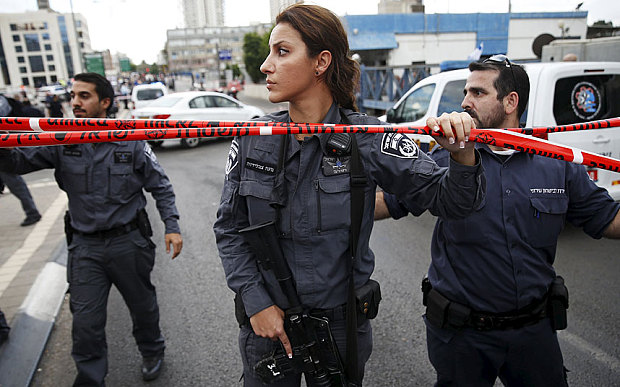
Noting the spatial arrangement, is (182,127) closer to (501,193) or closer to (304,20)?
(304,20)

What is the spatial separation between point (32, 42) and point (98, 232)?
438 feet

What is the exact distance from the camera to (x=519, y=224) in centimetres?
188

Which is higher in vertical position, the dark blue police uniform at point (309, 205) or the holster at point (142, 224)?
the dark blue police uniform at point (309, 205)

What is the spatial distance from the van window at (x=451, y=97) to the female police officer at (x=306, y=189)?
4410mm

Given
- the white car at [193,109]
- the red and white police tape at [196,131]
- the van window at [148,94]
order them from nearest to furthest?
the red and white police tape at [196,131]
the white car at [193,109]
the van window at [148,94]

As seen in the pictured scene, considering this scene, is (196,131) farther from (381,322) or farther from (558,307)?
(381,322)

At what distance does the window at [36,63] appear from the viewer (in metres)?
113

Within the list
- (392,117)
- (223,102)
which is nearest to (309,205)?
(392,117)

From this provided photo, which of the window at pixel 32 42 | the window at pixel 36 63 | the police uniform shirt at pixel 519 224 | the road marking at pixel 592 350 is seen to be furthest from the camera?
the window at pixel 36 63

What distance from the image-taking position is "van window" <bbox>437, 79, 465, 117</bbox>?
5.75 meters

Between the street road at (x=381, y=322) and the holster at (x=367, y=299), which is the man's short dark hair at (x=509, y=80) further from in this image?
the street road at (x=381, y=322)

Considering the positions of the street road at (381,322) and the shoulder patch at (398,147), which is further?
the street road at (381,322)

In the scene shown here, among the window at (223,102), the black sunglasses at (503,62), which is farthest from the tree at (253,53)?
the black sunglasses at (503,62)

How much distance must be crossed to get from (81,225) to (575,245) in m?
4.91
